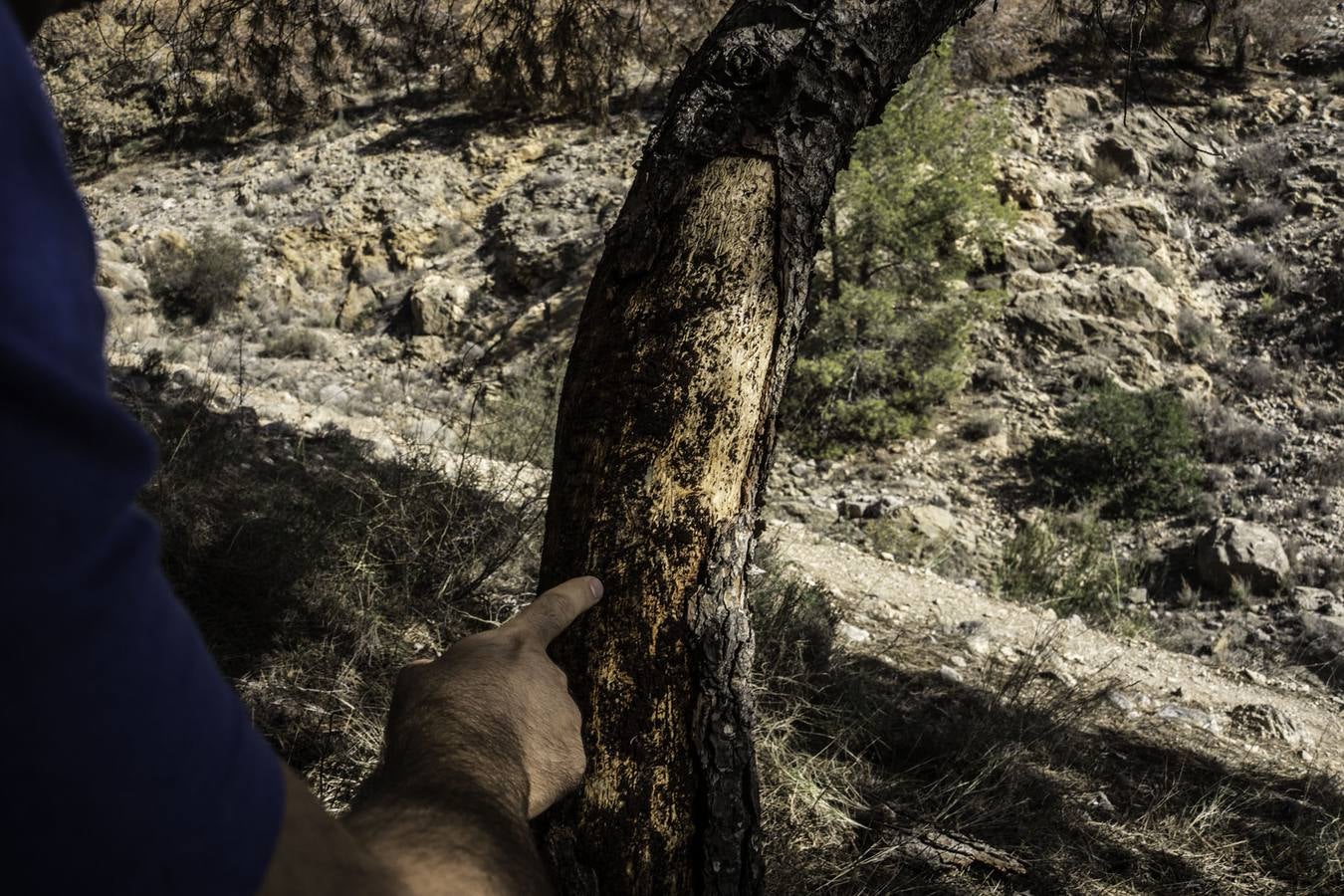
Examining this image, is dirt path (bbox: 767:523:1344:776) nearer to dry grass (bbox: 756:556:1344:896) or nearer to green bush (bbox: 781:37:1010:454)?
dry grass (bbox: 756:556:1344:896)

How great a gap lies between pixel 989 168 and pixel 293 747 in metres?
11.2

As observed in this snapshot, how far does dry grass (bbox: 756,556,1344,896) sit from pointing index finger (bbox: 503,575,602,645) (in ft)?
3.82

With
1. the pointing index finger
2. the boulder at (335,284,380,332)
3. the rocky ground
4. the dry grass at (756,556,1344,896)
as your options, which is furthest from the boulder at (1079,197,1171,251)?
the pointing index finger

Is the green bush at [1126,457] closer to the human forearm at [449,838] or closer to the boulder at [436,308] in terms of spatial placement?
the boulder at [436,308]

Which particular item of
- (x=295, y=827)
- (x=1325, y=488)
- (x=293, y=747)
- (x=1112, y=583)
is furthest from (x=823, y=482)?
(x=295, y=827)

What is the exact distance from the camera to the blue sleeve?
367mm

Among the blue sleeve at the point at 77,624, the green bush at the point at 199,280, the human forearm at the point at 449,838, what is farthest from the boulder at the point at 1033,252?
the blue sleeve at the point at 77,624

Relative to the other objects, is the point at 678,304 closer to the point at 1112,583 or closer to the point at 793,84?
the point at 793,84

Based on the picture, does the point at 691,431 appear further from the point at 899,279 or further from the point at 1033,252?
the point at 1033,252

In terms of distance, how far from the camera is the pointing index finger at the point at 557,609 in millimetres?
1137

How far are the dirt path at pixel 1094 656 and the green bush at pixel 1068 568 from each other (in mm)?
1340

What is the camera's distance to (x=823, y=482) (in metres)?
9.91

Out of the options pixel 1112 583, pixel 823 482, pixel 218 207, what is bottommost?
pixel 1112 583

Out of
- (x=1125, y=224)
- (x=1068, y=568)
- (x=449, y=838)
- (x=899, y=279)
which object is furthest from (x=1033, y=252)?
(x=449, y=838)
